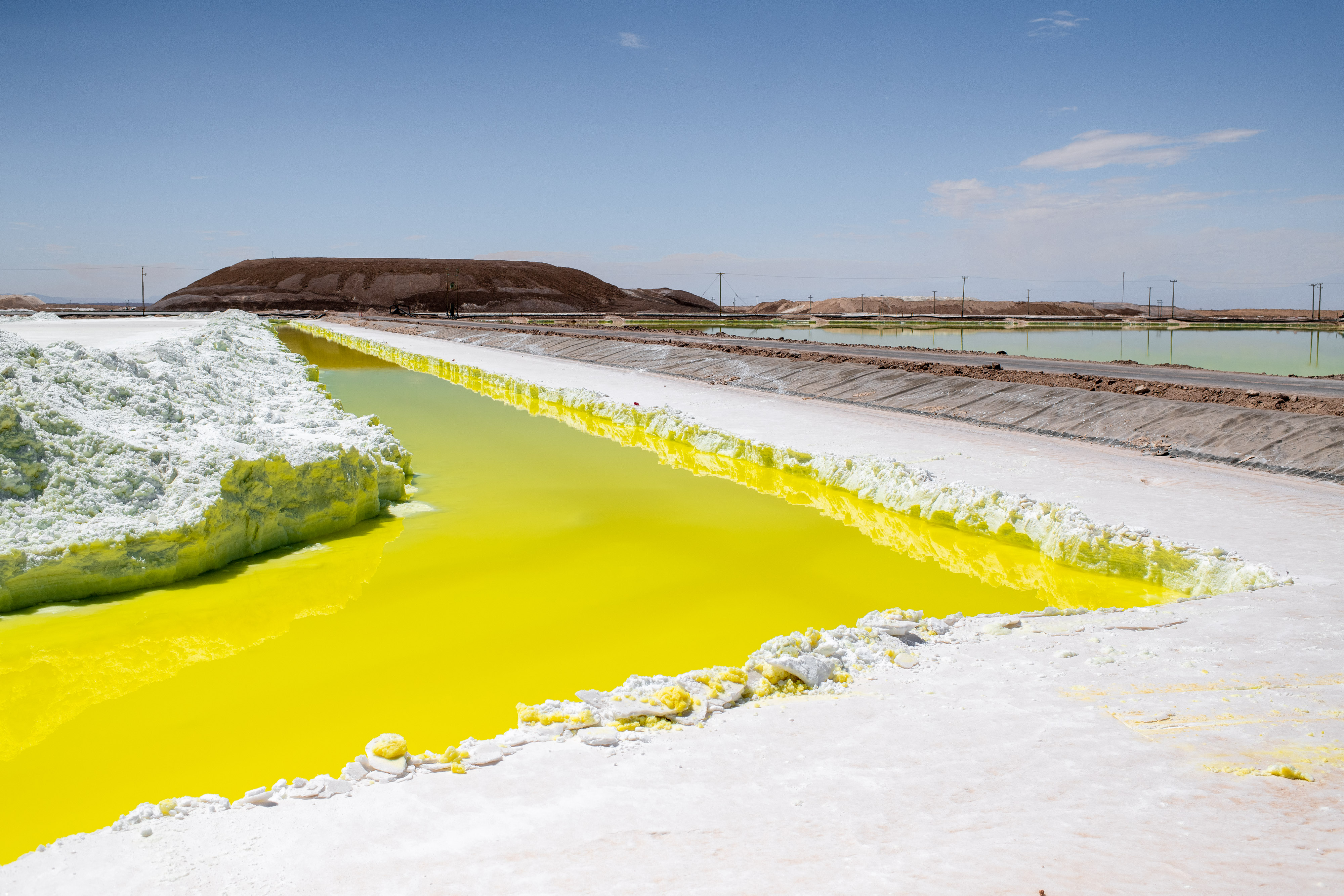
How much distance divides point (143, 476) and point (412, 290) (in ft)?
374

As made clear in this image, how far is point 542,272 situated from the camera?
127 m

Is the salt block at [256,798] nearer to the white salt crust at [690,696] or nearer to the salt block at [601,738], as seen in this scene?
the white salt crust at [690,696]

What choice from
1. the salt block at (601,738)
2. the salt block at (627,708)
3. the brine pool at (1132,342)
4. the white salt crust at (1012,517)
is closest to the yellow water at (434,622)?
the white salt crust at (1012,517)

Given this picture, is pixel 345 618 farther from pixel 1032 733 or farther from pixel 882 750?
pixel 1032 733

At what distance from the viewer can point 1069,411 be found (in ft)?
38.7

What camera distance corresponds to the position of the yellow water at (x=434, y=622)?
11.7 feet

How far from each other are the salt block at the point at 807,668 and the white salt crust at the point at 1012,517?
2894mm

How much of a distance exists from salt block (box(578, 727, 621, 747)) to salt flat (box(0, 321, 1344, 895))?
7 cm

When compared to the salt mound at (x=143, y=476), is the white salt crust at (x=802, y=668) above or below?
below

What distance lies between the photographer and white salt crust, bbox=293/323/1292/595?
5.34 meters

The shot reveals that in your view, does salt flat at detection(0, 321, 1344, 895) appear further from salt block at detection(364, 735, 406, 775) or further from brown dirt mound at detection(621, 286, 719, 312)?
brown dirt mound at detection(621, 286, 719, 312)

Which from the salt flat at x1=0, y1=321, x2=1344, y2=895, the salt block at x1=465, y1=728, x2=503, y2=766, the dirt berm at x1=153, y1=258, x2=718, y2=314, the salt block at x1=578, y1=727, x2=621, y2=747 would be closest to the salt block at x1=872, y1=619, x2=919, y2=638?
the salt flat at x1=0, y1=321, x2=1344, y2=895

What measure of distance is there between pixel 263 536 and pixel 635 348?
772 inches

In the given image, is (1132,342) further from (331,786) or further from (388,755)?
(331,786)
